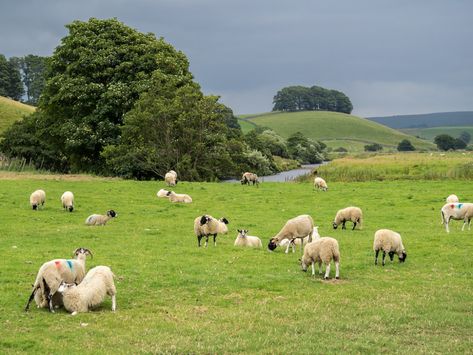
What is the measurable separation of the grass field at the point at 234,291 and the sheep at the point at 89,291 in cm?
37

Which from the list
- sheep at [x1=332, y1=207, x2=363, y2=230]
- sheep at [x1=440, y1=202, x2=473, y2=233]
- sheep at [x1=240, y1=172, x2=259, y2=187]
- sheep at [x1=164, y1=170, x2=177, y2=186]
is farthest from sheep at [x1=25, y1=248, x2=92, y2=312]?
sheep at [x1=240, y1=172, x2=259, y2=187]

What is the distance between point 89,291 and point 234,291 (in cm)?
406

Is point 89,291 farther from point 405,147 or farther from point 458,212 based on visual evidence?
point 405,147

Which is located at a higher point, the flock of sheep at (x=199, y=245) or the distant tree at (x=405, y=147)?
the distant tree at (x=405, y=147)

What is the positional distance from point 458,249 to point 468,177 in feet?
98.6

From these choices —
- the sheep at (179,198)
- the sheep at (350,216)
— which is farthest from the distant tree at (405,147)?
the sheep at (350,216)

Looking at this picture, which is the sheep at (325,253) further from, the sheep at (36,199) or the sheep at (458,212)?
the sheep at (36,199)

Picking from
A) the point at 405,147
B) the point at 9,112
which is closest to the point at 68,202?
the point at 9,112

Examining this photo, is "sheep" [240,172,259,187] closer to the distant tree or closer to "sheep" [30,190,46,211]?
"sheep" [30,190,46,211]

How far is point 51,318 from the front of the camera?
12.5m

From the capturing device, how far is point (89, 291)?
13414 mm

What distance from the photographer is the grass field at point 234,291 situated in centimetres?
1087

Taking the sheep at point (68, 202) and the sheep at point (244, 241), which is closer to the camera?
the sheep at point (244, 241)

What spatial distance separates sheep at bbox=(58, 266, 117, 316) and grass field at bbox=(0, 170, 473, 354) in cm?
37
